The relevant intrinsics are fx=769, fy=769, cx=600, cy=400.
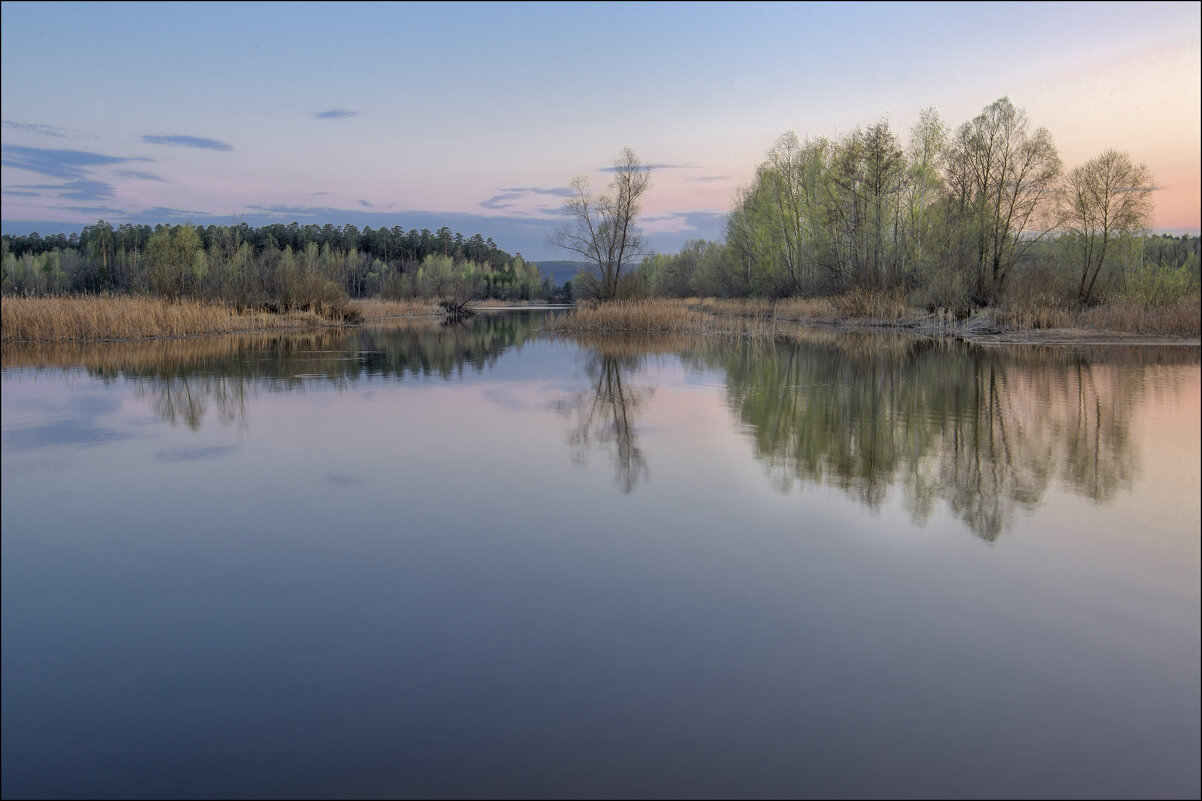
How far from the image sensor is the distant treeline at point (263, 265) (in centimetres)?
3403

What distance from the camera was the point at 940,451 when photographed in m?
8.36

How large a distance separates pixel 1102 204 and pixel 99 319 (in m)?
36.2

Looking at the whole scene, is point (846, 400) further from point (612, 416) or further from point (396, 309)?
point (396, 309)

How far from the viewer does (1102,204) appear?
2948cm

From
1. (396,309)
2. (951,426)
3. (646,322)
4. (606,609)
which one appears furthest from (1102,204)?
(396,309)

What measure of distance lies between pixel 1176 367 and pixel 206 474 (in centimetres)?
1806

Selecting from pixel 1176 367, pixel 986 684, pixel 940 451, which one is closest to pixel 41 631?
pixel 986 684

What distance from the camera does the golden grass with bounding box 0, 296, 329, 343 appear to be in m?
24.3

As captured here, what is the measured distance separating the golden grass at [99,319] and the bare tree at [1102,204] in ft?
110

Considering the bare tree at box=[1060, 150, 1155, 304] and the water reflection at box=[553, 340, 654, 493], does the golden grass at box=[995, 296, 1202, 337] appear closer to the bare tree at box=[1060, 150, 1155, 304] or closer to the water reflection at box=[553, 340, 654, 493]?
the bare tree at box=[1060, 150, 1155, 304]

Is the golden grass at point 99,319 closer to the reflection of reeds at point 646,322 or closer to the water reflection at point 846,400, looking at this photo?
the water reflection at point 846,400

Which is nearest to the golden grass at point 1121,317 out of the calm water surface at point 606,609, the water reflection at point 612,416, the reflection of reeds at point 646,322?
the reflection of reeds at point 646,322

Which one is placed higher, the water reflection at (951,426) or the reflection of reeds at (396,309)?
the reflection of reeds at (396,309)

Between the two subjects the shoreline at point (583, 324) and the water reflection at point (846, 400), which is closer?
the water reflection at point (846, 400)
